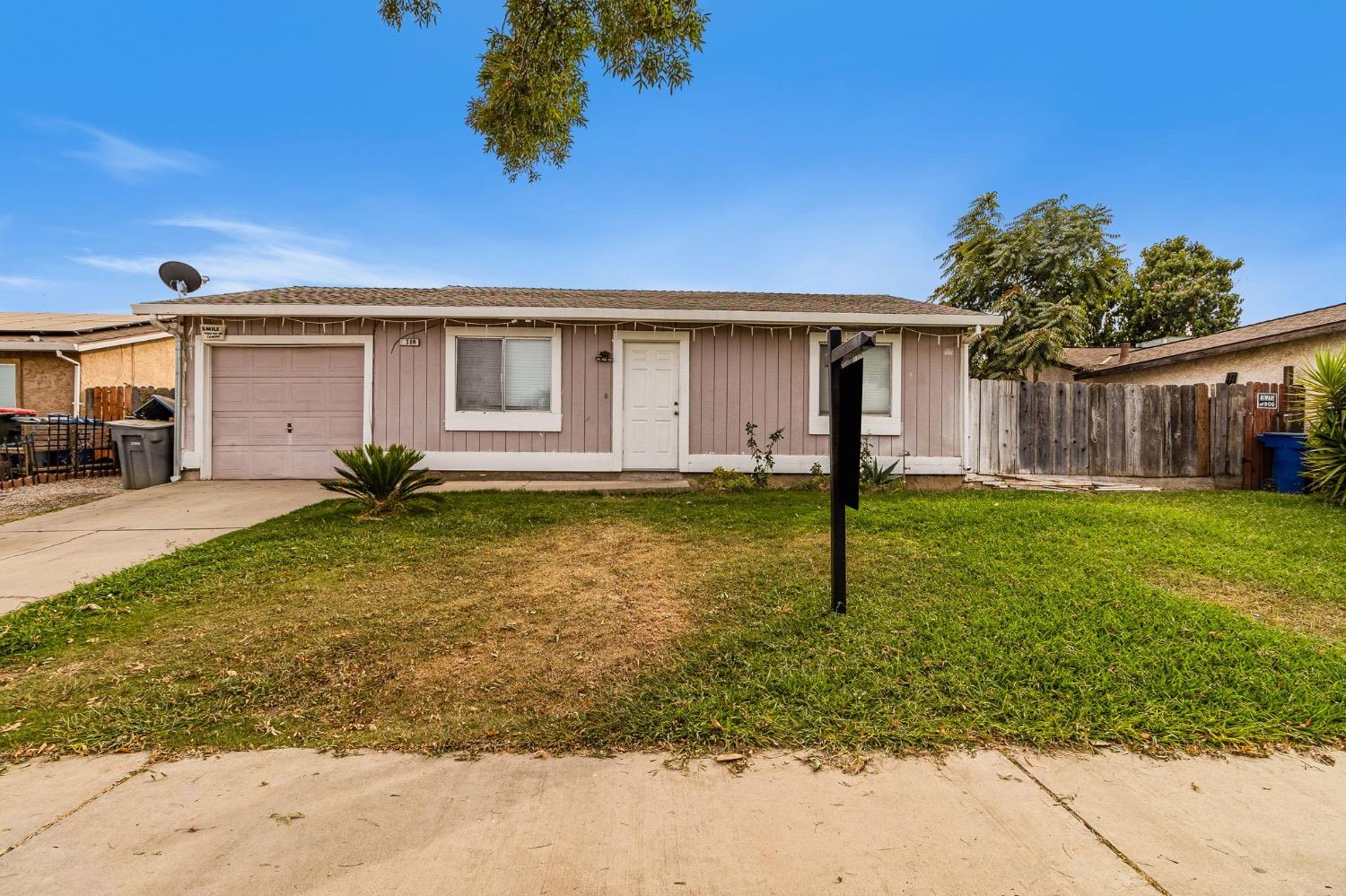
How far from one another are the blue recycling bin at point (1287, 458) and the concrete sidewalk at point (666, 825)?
32.6 ft

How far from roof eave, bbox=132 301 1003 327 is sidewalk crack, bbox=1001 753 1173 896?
25.1ft

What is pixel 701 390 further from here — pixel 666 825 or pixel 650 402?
pixel 666 825

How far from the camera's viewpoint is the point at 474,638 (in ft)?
11.2

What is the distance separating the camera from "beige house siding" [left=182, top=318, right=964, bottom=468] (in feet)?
30.8

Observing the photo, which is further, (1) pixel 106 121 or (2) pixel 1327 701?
(1) pixel 106 121

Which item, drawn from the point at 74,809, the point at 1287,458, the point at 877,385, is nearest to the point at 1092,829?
the point at 74,809

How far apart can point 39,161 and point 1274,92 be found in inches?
1288

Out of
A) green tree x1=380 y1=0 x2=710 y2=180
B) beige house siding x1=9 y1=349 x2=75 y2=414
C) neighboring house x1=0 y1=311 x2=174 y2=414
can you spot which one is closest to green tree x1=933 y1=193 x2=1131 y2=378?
green tree x1=380 y1=0 x2=710 y2=180

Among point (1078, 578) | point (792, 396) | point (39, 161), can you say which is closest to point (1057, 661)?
point (1078, 578)

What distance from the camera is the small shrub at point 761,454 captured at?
9242 millimetres

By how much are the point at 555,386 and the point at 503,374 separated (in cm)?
85

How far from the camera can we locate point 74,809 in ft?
6.41

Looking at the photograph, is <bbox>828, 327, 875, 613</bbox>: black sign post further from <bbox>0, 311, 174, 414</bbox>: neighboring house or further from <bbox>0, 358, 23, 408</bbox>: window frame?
<bbox>0, 358, 23, 408</bbox>: window frame

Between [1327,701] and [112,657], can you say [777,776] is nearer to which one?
[1327,701]
